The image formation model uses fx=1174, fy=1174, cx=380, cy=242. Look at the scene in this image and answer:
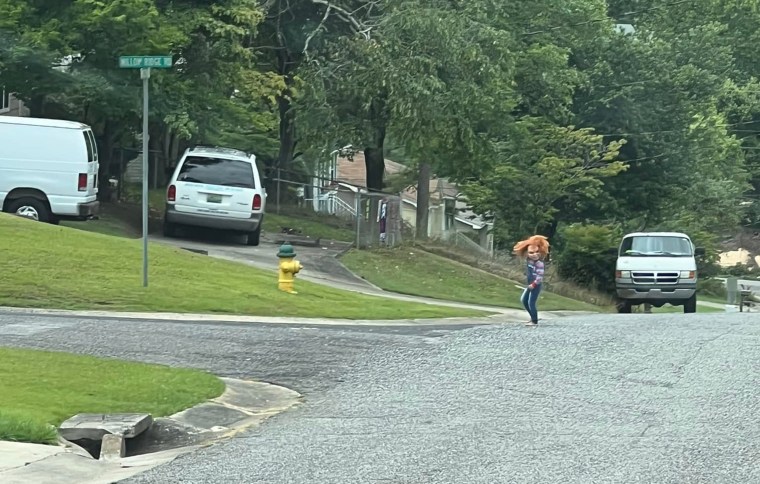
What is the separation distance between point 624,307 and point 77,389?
2077 centimetres

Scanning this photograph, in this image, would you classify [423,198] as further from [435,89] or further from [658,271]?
[658,271]

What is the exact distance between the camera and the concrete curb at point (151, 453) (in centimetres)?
794

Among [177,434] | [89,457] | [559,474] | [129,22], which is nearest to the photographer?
[559,474]

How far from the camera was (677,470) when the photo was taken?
7930mm

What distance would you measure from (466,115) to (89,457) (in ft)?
75.1

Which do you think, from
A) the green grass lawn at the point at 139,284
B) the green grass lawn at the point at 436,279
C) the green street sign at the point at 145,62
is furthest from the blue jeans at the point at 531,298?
the green grass lawn at the point at 436,279

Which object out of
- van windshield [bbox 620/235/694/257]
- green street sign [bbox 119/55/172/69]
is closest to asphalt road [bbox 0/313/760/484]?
green street sign [bbox 119/55/172/69]

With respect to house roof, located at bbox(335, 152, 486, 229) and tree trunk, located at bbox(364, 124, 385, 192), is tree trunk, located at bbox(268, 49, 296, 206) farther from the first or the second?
house roof, located at bbox(335, 152, 486, 229)

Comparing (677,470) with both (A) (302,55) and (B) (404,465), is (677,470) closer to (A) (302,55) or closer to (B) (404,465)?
(B) (404,465)

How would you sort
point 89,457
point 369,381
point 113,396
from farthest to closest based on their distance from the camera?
point 369,381 < point 113,396 < point 89,457

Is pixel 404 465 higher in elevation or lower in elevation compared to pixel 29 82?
lower

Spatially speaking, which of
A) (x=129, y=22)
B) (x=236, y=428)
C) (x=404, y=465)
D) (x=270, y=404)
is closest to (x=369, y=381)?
(x=270, y=404)

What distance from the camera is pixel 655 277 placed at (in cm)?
2723

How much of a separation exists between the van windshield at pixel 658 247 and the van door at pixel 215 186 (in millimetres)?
9142
